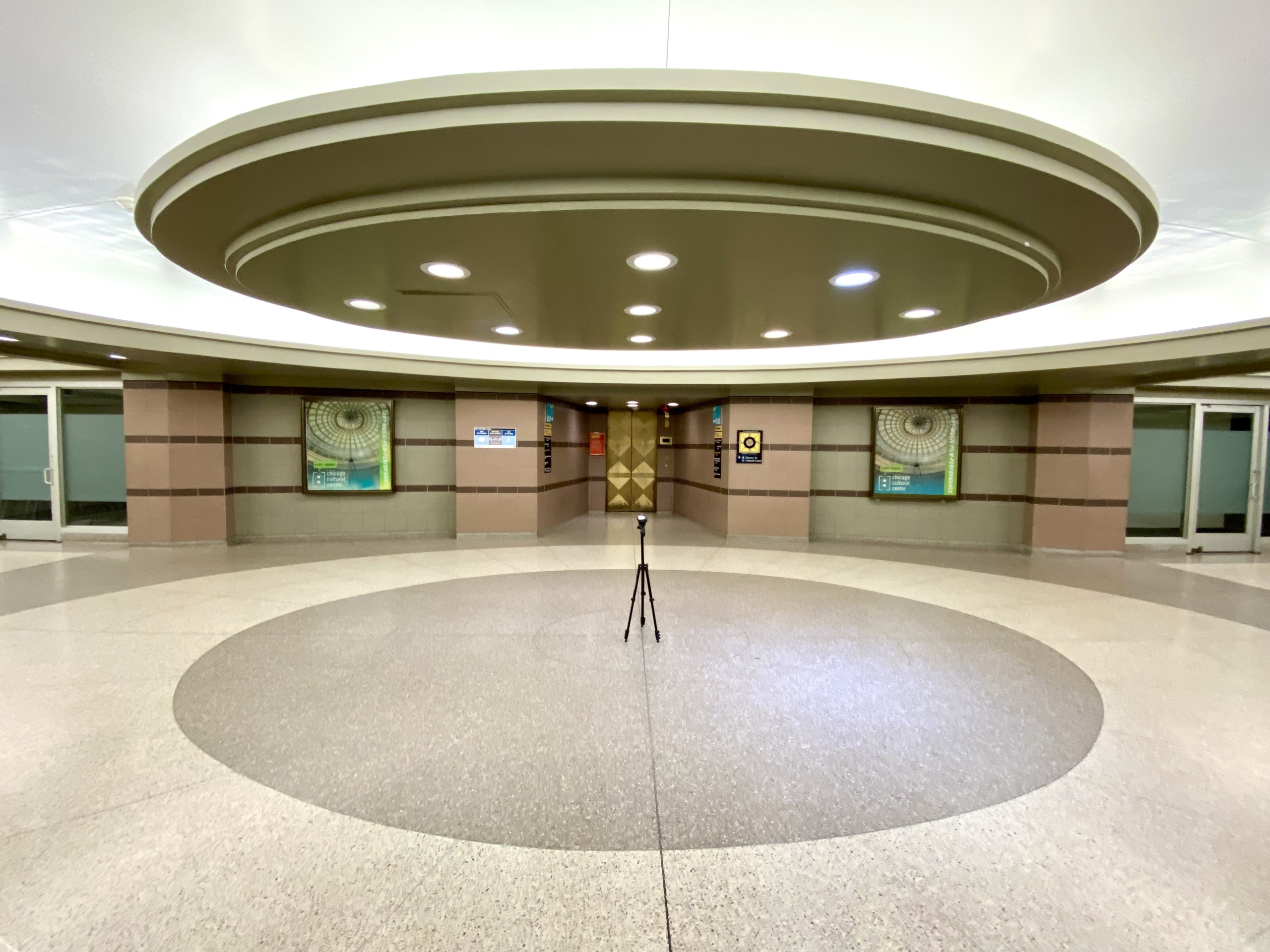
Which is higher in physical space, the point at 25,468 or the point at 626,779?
the point at 25,468

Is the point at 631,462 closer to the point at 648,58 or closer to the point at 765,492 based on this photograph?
the point at 765,492

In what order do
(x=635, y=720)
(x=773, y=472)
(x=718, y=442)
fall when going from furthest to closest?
(x=718, y=442), (x=773, y=472), (x=635, y=720)

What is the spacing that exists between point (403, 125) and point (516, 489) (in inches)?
332

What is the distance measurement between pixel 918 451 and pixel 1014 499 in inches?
77.5

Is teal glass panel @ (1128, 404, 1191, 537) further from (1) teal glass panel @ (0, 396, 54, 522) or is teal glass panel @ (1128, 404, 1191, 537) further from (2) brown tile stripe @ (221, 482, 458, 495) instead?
(1) teal glass panel @ (0, 396, 54, 522)

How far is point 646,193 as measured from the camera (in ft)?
9.05

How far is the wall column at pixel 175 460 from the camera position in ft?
29.1

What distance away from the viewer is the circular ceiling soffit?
2.23 metres

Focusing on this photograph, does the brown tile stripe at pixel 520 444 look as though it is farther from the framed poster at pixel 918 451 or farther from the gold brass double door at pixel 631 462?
the framed poster at pixel 918 451

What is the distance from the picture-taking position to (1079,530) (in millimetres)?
9328

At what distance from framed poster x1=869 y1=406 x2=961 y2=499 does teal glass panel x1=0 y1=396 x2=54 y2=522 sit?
1602 centimetres

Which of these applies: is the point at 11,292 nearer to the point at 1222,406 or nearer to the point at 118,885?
the point at 118,885

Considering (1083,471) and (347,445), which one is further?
(347,445)

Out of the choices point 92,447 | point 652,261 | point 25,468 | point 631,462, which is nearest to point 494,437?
point 631,462
